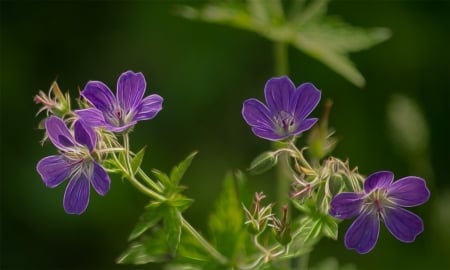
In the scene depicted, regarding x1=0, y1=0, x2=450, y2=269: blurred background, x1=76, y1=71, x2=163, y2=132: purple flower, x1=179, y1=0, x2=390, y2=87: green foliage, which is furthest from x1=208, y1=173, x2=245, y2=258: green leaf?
x1=0, y1=0, x2=450, y2=269: blurred background

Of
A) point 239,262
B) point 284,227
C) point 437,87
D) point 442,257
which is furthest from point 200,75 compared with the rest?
point 284,227

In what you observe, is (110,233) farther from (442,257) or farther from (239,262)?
(239,262)

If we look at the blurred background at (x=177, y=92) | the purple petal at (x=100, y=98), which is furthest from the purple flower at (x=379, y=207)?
the blurred background at (x=177, y=92)

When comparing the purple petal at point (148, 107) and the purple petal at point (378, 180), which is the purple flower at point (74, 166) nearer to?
the purple petal at point (148, 107)

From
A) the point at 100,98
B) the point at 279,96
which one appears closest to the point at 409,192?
the point at 279,96

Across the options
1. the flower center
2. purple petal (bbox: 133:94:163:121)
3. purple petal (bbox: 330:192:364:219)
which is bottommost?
purple petal (bbox: 330:192:364:219)

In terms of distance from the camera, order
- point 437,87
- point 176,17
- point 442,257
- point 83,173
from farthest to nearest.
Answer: point 176,17
point 437,87
point 442,257
point 83,173

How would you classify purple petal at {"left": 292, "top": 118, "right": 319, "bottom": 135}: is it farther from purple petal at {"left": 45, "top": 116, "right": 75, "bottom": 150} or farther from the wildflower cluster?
purple petal at {"left": 45, "top": 116, "right": 75, "bottom": 150}
